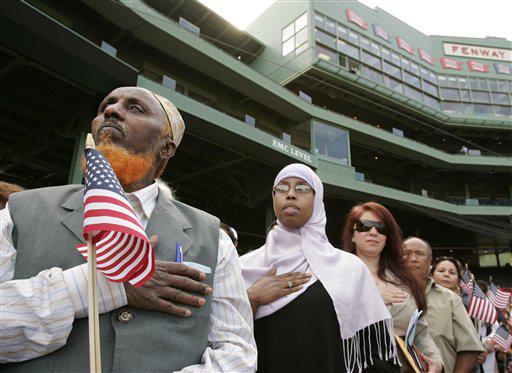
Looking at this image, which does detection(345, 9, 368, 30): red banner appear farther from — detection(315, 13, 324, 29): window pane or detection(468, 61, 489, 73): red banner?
detection(468, 61, 489, 73): red banner

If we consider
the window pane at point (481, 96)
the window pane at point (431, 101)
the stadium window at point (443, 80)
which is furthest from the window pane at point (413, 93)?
the window pane at point (481, 96)

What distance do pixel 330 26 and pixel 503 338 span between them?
67.9 ft

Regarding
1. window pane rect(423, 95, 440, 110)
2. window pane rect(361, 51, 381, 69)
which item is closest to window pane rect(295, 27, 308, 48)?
window pane rect(361, 51, 381, 69)

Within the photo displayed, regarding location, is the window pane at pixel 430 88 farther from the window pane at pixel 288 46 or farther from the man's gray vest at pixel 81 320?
the man's gray vest at pixel 81 320

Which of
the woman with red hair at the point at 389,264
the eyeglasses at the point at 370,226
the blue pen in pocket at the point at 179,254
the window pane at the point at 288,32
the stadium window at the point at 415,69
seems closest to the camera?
the blue pen in pocket at the point at 179,254

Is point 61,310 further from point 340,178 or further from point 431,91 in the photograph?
point 431,91

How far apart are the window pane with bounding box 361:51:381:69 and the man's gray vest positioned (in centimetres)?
2525

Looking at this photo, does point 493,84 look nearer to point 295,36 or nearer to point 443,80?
point 443,80

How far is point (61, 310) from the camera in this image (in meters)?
1.23

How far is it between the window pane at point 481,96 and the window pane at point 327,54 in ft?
49.1

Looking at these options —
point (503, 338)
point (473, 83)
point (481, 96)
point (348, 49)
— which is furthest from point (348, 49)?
point (503, 338)

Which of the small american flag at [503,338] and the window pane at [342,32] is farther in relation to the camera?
the window pane at [342,32]

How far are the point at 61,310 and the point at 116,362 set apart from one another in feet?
0.82

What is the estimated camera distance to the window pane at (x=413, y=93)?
26.3 meters
